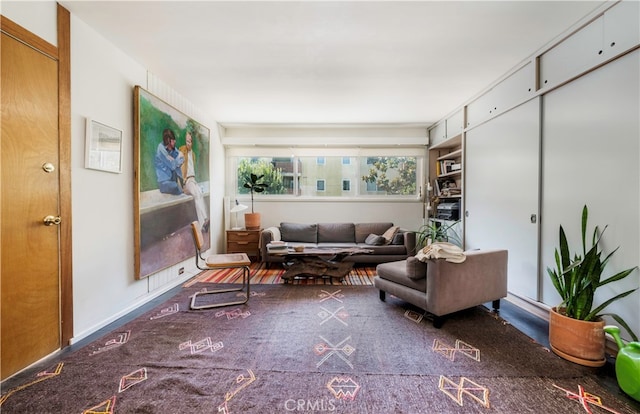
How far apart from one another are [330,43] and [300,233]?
10.3ft

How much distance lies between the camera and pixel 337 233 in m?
4.71

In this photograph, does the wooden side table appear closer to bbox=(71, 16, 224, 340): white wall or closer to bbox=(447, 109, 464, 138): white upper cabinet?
bbox=(71, 16, 224, 340): white wall

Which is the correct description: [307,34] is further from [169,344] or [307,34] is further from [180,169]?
[169,344]

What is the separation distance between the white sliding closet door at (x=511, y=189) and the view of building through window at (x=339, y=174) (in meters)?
1.63

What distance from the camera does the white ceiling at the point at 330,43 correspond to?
1.87m

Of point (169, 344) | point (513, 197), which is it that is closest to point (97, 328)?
point (169, 344)

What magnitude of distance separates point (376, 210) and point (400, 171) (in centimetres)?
94

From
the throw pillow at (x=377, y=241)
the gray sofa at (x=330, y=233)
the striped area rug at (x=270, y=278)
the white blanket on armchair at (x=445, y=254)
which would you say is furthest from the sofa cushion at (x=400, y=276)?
the gray sofa at (x=330, y=233)

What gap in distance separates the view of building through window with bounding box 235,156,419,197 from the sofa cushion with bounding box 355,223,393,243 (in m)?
0.69

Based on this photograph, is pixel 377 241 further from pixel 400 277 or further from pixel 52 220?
pixel 52 220

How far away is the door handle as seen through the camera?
174cm

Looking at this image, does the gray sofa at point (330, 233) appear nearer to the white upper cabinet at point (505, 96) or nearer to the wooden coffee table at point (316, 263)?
the wooden coffee table at point (316, 263)

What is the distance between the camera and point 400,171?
201 inches

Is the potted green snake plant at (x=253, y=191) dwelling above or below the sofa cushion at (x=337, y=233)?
above
